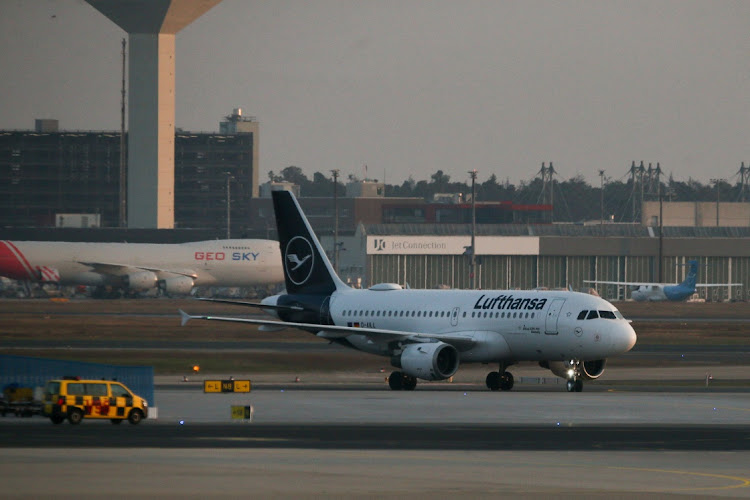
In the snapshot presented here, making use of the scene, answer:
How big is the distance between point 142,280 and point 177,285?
12.4 feet

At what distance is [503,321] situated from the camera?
5509cm

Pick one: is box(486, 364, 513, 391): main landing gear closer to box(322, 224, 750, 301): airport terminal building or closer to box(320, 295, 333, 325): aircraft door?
box(320, 295, 333, 325): aircraft door

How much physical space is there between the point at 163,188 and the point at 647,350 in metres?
123

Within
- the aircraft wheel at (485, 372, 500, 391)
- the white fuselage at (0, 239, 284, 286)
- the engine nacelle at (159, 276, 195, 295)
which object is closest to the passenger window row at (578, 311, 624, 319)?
the aircraft wheel at (485, 372, 500, 391)

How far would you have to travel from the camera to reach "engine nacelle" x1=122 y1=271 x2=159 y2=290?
482ft

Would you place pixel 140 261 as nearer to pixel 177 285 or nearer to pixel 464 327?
pixel 177 285

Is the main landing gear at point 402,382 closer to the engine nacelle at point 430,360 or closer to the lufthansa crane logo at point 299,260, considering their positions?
the engine nacelle at point 430,360

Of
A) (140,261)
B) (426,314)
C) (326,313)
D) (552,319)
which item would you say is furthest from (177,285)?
(552,319)

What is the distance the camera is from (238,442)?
34344 millimetres

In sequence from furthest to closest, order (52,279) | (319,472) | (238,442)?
(52,279) < (238,442) < (319,472)

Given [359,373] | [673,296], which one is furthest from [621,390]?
[673,296]

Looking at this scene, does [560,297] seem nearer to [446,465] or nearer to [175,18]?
[446,465]

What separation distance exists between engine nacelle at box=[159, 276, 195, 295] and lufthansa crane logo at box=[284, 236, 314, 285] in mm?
86196

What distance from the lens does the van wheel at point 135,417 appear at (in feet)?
130
